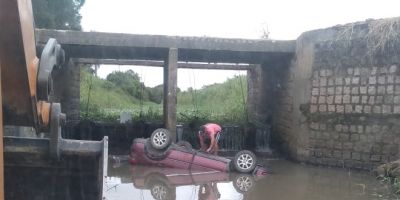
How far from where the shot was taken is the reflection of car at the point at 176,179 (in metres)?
8.97

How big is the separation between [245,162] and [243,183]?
123 cm

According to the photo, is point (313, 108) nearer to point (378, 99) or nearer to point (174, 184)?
point (378, 99)

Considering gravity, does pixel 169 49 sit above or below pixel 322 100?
above

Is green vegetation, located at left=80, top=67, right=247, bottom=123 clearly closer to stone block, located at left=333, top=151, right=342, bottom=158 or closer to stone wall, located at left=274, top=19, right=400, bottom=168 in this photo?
stone wall, located at left=274, top=19, right=400, bottom=168

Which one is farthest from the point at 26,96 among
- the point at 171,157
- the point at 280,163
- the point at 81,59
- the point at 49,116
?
the point at 81,59

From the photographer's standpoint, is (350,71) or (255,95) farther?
(255,95)

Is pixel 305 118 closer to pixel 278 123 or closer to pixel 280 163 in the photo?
pixel 280 163

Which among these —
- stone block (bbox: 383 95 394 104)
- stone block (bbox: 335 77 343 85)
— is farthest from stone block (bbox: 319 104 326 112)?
stone block (bbox: 383 95 394 104)

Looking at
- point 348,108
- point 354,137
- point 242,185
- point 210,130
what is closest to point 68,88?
point 210,130

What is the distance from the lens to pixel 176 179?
10055 millimetres

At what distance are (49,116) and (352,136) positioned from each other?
10065mm

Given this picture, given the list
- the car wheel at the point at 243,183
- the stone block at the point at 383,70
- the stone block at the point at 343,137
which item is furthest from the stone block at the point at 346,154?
the car wheel at the point at 243,183

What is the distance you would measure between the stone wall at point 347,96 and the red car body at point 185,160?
7.70 feet

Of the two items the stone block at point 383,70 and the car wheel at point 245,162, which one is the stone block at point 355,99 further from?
the car wheel at point 245,162
